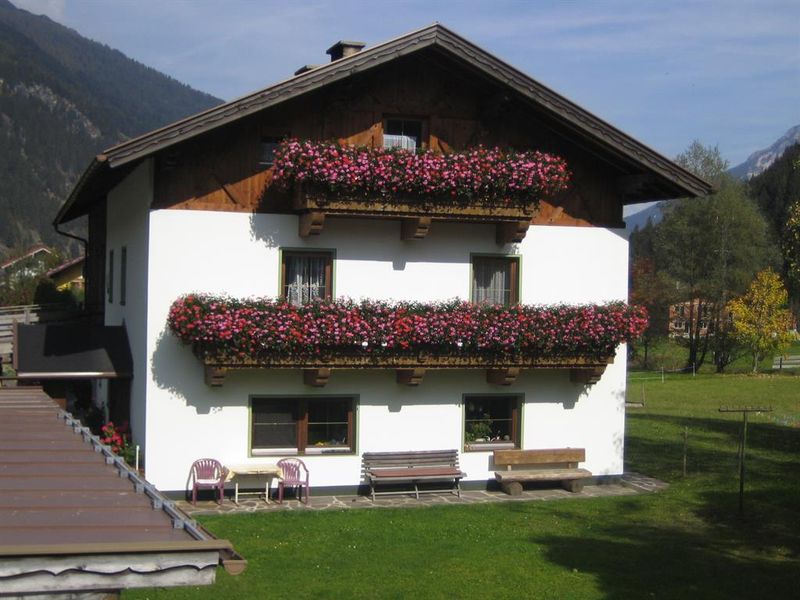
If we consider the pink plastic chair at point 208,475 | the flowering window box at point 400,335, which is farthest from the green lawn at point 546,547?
the flowering window box at point 400,335

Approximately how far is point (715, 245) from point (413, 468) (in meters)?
46.2

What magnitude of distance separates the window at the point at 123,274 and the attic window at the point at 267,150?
4039 millimetres

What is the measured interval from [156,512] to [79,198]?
1705 centimetres

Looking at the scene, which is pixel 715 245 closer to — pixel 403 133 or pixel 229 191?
pixel 403 133

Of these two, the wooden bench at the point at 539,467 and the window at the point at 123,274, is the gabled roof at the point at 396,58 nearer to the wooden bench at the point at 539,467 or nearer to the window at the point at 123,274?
the window at the point at 123,274

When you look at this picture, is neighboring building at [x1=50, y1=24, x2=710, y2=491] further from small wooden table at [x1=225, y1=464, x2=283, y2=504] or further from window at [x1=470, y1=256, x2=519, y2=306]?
small wooden table at [x1=225, y1=464, x2=283, y2=504]

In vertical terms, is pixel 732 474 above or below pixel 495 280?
below

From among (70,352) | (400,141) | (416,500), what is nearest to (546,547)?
(416,500)

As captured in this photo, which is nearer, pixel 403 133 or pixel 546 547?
pixel 546 547

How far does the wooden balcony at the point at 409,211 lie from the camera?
1745 centimetres

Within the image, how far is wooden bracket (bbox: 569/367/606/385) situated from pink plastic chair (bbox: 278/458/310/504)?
5245 millimetres

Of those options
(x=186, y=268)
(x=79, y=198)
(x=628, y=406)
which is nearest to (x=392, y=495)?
(x=186, y=268)

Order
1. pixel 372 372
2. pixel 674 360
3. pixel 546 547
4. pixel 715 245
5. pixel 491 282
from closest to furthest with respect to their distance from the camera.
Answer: pixel 546 547 → pixel 372 372 → pixel 491 282 → pixel 715 245 → pixel 674 360

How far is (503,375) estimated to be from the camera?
19078 millimetres
